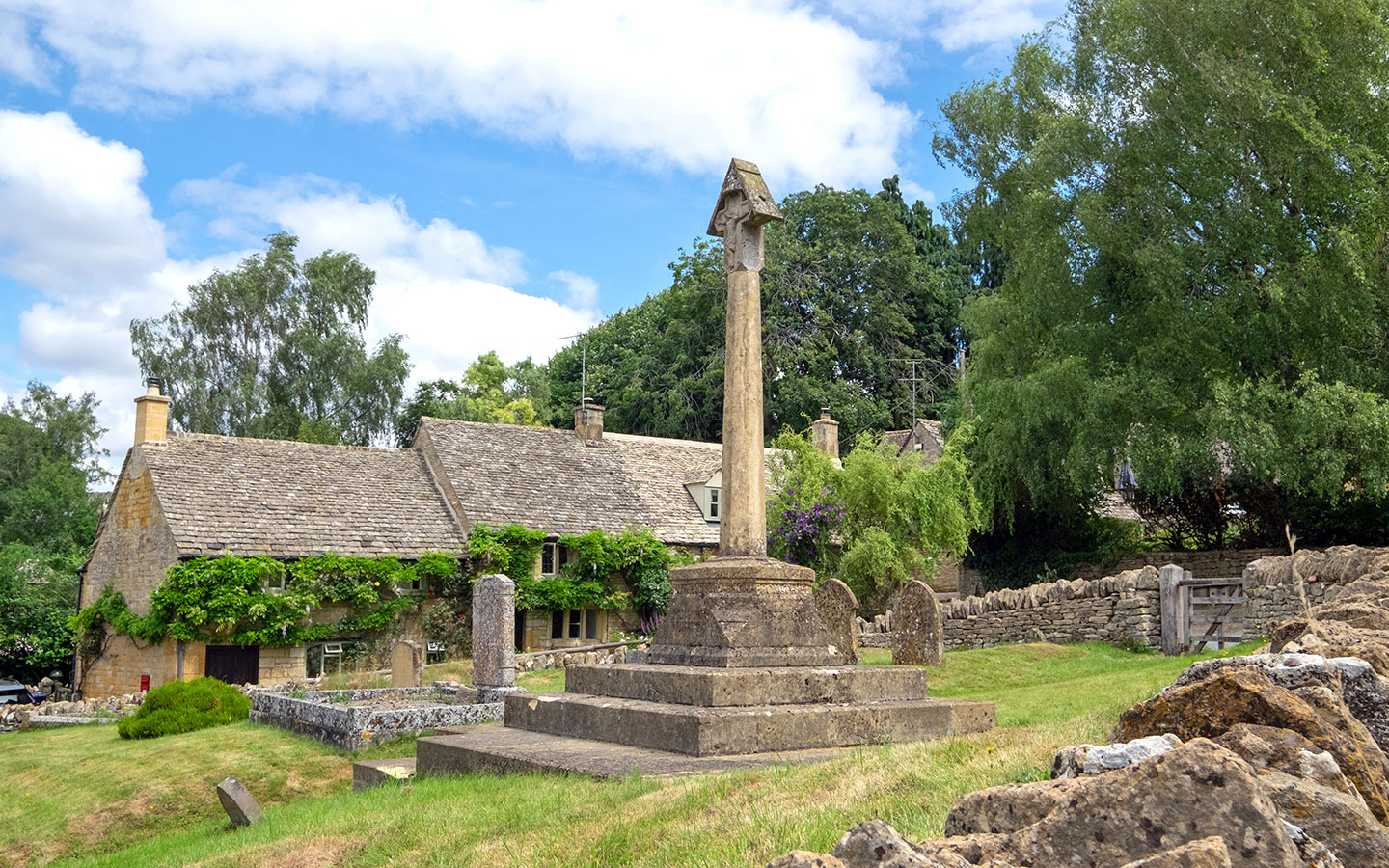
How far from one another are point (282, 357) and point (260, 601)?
2294cm

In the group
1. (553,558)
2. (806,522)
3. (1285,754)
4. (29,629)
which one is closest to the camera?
(1285,754)

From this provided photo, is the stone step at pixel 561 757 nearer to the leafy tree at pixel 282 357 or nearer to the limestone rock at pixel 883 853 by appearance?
the limestone rock at pixel 883 853

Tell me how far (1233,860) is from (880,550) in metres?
25.8

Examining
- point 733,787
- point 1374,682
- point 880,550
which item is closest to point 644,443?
point 880,550

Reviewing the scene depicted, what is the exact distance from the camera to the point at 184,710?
734 inches

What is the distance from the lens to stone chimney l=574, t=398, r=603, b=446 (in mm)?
39750

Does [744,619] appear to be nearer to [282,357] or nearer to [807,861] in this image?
[807,861]

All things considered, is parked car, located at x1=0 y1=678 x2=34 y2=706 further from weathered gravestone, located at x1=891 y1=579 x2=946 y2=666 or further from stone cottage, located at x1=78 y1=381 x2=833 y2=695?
weathered gravestone, located at x1=891 y1=579 x2=946 y2=666

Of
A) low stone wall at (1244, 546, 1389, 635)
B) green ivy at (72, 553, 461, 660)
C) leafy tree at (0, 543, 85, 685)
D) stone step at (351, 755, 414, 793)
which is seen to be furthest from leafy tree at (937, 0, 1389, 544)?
leafy tree at (0, 543, 85, 685)

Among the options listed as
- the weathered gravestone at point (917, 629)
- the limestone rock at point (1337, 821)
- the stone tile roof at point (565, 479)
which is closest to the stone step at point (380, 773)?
the limestone rock at point (1337, 821)

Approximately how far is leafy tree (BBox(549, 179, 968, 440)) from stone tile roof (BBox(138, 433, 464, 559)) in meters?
18.2

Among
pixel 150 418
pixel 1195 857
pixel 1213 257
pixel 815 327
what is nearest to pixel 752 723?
pixel 1195 857

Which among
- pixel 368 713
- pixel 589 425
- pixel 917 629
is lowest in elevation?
pixel 368 713

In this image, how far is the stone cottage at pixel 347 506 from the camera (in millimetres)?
28656
